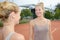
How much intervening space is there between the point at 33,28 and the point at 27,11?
8.86 meters

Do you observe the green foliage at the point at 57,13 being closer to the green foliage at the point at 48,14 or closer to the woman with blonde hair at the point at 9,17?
the green foliage at the point at 48,14

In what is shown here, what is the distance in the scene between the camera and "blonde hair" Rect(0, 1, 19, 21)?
180cm

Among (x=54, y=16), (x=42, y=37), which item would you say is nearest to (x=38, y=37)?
(x=42, y=37)

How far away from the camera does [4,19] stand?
6.06 ft

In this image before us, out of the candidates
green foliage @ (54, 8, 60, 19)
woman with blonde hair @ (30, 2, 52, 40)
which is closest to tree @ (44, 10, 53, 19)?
green foliage @ (54, 8, 60, 19)

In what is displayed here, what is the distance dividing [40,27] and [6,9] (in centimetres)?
166

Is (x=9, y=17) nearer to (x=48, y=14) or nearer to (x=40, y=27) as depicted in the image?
(x=40, y=27)

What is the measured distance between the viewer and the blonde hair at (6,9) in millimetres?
1804

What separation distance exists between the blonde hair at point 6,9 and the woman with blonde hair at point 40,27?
154 centimetres

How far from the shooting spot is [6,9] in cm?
181

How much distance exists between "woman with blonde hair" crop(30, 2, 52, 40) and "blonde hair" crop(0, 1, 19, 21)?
154cm

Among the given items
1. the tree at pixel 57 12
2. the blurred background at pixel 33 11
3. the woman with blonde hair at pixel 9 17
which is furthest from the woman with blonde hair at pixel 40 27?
the tree at pixel 57 12

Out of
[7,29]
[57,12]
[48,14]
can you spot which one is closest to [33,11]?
[48,14]

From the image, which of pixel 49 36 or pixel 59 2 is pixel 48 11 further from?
pixel 49 36
